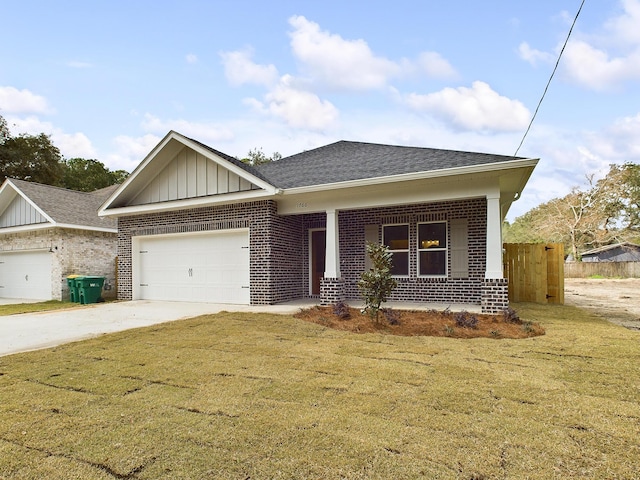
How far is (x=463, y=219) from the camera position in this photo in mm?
9984

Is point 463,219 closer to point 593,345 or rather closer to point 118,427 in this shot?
point 593,345

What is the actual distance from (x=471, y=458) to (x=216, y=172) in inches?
384

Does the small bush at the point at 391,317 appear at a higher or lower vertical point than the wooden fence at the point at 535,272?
lower

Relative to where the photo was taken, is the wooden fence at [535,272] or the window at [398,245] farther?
the wooden fence at [535,272]

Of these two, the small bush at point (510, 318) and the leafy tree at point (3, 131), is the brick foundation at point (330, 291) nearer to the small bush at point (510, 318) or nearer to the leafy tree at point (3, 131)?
the small bush at point (510, 318)

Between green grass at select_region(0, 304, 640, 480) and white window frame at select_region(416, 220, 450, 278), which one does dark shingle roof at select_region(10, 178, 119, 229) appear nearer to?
green grass at select_region(0, 304, 640, 480)

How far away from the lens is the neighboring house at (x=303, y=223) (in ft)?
29.5

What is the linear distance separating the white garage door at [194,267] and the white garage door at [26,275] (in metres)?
4.74

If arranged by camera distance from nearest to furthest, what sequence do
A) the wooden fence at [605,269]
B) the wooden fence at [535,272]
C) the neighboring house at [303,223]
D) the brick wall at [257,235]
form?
the neighboring house at [303,223] < the brick wall at [257,235] < the wooden fence at [535,272] < the wooden fence at [605,269]

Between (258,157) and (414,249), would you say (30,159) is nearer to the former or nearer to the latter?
(258,157)

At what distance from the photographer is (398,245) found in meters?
10.8

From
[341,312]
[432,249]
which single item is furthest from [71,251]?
[432,249]

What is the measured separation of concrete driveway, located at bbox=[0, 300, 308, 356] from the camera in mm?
5980

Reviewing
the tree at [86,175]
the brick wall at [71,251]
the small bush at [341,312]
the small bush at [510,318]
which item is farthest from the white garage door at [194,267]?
the tree at [86,175]
